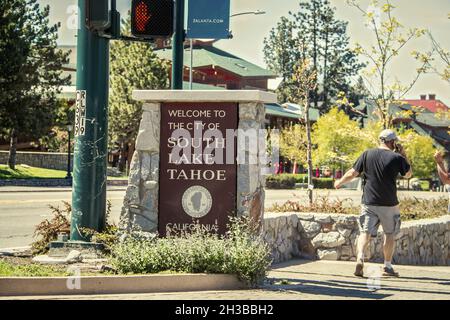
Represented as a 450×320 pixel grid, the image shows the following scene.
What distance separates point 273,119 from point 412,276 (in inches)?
2559

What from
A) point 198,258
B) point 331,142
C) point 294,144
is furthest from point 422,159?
point 198,258

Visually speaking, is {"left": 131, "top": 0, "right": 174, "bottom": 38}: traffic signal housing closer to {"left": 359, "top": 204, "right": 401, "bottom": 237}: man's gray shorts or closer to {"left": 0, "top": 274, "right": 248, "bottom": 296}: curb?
{"left": 0, "top": 274, "right": 248, "bottom": 296}: curb

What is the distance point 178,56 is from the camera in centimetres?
1073

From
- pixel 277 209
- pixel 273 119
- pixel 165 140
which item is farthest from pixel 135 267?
pixel 273 119

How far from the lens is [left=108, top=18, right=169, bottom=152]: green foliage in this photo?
55344mm

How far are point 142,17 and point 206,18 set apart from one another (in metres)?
2.49

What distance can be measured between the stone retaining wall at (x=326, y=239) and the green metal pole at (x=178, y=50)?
243 cm

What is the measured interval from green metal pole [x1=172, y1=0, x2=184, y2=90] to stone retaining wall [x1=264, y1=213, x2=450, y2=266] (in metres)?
2.43

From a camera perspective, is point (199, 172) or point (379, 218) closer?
point (199, 172)

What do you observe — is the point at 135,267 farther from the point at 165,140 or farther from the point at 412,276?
the point at 412,276

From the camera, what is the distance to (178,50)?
10766 mm

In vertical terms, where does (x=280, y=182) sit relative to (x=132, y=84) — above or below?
below

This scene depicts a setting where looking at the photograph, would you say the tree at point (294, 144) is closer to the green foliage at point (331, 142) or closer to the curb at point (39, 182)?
the green foliage at point (331, 142)

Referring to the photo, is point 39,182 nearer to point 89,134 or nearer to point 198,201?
point 89,134
